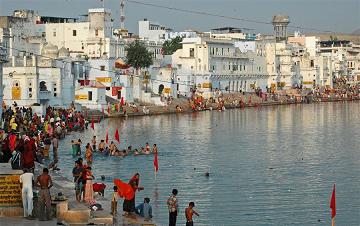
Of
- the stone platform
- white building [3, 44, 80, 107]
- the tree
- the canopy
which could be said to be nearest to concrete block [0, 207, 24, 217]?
the stone platform

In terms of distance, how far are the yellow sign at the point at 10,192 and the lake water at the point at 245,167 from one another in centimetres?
419

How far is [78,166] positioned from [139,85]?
4325cm

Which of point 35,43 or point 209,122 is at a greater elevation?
point 35,43

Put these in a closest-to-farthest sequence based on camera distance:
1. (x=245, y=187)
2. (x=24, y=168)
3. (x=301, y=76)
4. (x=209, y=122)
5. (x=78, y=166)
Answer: (x=24, y=168)
(x=78, y=166)
(x=245, y=187)
(x=209, y=122)
(x=301, y=76)

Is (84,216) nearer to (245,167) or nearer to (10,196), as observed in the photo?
(10,196)

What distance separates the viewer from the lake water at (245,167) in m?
17.7

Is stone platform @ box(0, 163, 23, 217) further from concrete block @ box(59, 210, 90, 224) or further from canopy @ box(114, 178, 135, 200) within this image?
canopy @ box(114, 178, 135, 200)

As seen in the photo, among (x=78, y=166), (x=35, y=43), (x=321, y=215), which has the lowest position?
(x=321, y=215)

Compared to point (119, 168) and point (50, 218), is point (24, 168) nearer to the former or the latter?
point (50, 218)

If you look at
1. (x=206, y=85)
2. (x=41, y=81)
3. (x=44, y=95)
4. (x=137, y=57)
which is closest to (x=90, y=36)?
(x=137, y=57)

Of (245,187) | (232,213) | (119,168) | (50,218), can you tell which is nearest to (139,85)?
(119,168)

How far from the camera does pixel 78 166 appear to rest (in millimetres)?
15359

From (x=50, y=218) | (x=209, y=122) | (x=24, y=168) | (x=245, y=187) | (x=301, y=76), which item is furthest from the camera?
(x=301, y=76)

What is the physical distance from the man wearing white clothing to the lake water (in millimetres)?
4299
